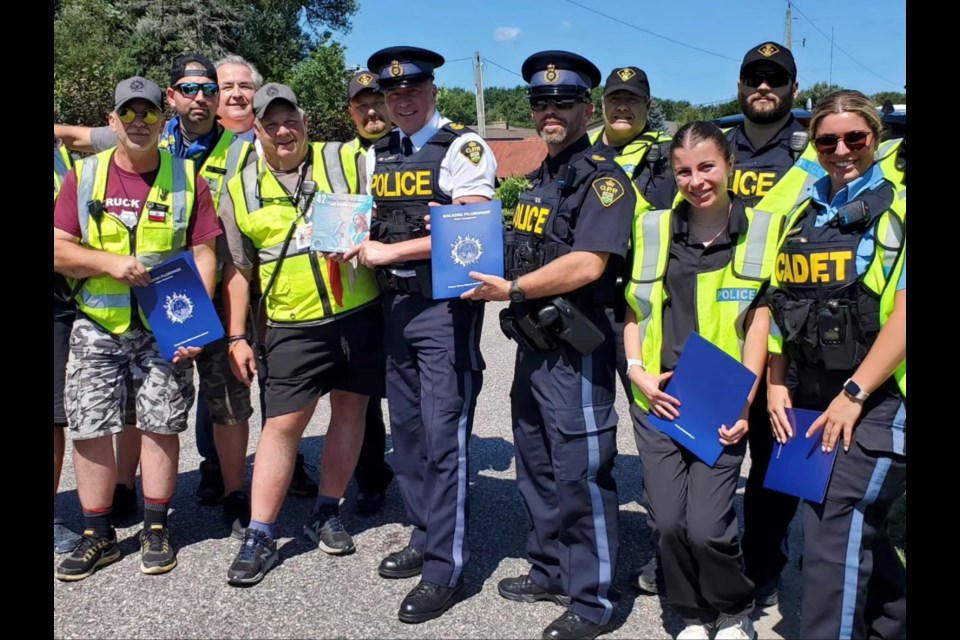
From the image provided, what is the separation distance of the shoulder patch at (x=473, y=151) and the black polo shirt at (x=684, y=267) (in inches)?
37.9

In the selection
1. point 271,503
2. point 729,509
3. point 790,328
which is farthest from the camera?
point 271,503

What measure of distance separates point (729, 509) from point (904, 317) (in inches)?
39.6

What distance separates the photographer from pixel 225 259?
4281 millimetres

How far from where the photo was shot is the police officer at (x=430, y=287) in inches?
145

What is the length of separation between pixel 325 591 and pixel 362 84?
305cm

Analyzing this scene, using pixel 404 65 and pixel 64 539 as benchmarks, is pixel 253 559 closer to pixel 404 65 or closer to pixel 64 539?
pixel 64 539

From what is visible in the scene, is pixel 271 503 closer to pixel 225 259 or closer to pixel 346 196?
pixel 225 259

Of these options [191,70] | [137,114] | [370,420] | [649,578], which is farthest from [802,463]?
[191,70]

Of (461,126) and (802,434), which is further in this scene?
(461,126)

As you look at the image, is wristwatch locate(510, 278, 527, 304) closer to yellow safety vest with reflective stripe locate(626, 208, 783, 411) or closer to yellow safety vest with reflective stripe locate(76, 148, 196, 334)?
yellow safety vest with reflective stripe locate(626, 208, 783, 411)

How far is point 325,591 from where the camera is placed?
3.88 metres

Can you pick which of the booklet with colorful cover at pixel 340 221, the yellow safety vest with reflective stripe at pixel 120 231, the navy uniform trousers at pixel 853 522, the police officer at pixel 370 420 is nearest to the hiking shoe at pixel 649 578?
the navy uniform trousers at pixel 853 522

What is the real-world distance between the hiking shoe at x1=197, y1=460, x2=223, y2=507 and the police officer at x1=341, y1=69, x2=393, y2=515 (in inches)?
34.0
